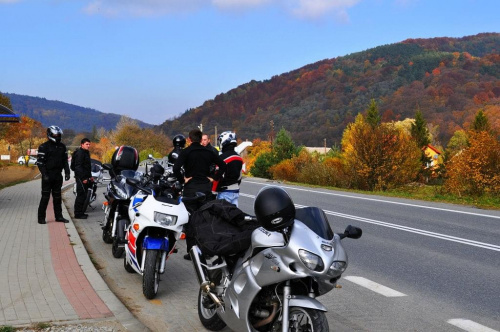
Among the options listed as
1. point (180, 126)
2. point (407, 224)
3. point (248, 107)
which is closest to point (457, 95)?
point (248, 107)

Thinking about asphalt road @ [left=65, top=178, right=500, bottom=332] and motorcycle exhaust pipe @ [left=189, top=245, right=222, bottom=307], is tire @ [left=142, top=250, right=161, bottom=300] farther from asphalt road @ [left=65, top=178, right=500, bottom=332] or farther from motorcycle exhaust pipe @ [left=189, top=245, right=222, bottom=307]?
motorcycle exhaust pipe @ [left=189, top=245, right=222, bottom=307]

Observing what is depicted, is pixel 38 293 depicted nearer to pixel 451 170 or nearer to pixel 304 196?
pixel 304 196

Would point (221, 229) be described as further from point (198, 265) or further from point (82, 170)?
point (82, 170)

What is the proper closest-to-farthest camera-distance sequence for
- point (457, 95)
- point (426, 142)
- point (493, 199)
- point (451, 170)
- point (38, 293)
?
point (38, 293) < point (493, 199) < point (451, 170) < point (426, 142) < point (457, 95)

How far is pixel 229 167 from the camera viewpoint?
9.11 m

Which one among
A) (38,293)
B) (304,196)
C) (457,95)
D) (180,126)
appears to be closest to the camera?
(38,293)

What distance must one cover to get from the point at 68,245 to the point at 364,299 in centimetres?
495

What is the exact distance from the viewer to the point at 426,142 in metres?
73.4

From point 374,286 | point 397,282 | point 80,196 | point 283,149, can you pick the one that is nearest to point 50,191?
point 80,196

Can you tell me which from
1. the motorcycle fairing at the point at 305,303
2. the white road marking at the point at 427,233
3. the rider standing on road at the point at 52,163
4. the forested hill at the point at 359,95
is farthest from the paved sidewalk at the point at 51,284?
the forested hill at the point at 359,95

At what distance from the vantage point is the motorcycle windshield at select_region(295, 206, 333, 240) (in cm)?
404

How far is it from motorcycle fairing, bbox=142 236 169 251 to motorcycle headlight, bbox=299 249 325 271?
2.84 meters

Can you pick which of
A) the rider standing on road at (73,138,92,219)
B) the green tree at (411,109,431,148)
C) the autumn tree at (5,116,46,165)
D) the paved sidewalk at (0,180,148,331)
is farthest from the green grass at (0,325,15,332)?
the autumn tree at (5,116,46,165)

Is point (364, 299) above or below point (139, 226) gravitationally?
below
